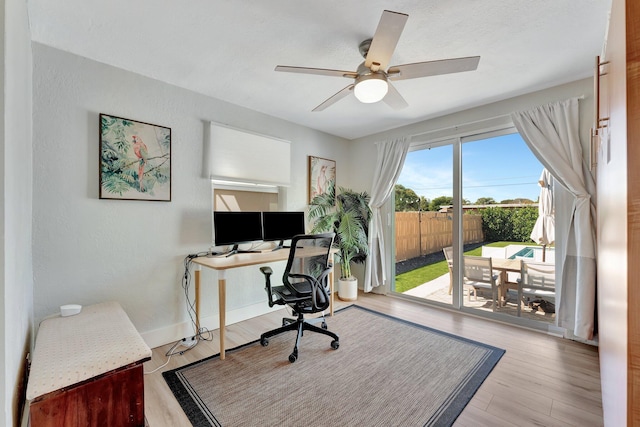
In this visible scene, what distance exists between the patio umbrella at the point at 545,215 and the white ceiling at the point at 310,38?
3.13 ft

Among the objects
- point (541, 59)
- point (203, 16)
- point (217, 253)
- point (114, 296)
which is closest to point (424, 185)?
point (541, 59)

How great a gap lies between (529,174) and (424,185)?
1.15m

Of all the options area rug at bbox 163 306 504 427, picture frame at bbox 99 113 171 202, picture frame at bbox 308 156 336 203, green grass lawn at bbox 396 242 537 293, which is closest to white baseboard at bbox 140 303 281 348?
area rug at bbox 163 306 504 427

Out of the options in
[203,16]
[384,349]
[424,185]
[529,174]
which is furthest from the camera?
[424,185]

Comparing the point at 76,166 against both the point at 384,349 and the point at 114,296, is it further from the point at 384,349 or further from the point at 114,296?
the point at 384,349

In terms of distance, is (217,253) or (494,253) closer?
(217,253)

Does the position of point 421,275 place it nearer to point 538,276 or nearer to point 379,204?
point 379,204

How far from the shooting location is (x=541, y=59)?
2129mm

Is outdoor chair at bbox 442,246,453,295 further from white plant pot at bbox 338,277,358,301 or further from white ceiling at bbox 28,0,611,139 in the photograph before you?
white ceiling at bbox 28,0,611,139

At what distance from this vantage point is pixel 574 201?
2486 millimetres

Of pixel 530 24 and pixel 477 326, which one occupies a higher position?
pixel 530 24

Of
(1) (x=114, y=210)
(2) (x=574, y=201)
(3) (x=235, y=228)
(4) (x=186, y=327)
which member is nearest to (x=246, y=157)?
(3) (x=235, y=228)

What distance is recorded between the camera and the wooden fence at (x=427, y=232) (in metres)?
3.22

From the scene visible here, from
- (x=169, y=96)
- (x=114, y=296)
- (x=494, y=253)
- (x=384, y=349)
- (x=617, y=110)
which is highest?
(x=169, y=96)
